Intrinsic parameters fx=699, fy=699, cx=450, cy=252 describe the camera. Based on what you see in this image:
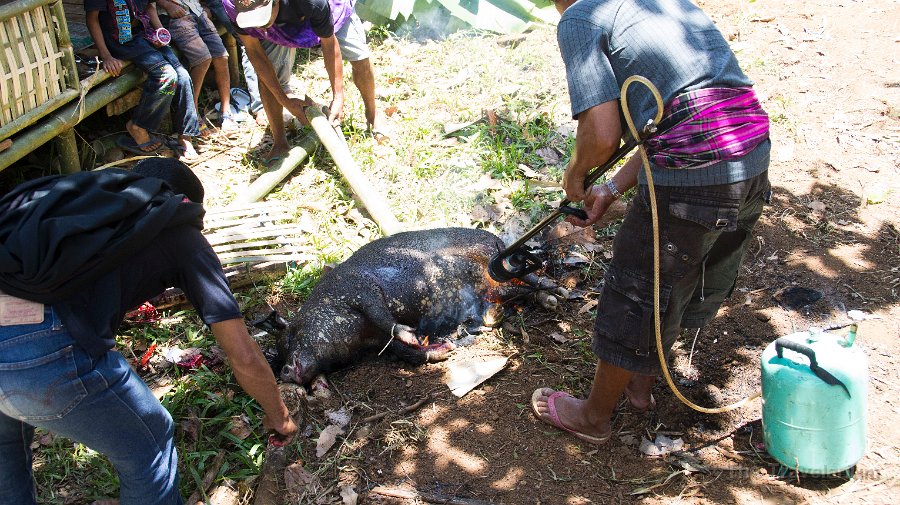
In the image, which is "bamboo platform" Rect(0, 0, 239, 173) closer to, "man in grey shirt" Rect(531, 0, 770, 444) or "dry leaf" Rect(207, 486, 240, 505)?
"dry leaf" Rect(207, 486, 240, 505)

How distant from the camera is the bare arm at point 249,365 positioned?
2.83 metres

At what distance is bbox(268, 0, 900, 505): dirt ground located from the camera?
10.8 feet

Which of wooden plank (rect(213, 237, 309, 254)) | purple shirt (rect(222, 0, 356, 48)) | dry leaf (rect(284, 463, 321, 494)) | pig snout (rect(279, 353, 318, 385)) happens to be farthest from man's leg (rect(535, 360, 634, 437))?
purple shirt (rect(222, 0, 356, 48))

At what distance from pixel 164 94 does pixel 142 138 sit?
529 mm

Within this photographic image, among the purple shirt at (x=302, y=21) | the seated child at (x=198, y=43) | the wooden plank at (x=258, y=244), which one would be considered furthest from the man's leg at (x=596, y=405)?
the seated child at (x=198, y=43)

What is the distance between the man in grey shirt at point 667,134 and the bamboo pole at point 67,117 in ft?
14.1

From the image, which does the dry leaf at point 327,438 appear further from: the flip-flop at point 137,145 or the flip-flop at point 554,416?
the flip-flop at point 137,145

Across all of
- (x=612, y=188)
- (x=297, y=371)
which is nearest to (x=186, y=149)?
(x=297, y=371)

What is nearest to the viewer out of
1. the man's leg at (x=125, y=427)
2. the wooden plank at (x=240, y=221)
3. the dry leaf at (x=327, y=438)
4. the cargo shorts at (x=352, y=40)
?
the man's leg at (x=125, y=427)

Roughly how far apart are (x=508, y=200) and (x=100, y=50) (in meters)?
3.86

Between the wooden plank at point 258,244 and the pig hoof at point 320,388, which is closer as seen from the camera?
the pig hoof at point 320,388

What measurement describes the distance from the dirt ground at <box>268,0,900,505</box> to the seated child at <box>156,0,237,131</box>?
13.6ft

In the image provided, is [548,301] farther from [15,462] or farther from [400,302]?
[15,462]

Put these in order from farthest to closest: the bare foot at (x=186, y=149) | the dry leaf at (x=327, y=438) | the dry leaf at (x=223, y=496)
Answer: the bare foot at (x=186, y=149) → the dry leaf at (x=327, y=438) → the dry leaf at (x=223, y=496)
